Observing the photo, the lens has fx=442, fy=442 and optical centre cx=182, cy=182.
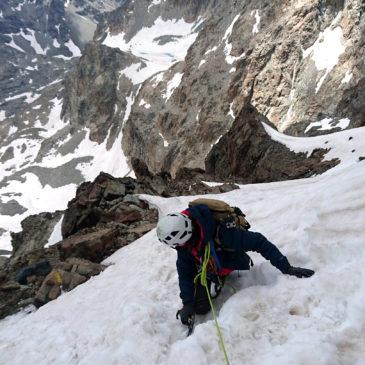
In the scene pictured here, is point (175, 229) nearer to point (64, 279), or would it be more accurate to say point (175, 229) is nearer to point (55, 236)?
point (64, 279)

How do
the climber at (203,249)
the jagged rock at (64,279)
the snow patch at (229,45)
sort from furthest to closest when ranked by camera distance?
the snow patch at (229,45)
the jagged rock at (64,279)
the climber at (203,249)

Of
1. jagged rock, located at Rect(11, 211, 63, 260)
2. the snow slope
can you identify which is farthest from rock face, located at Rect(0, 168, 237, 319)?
the snow slope

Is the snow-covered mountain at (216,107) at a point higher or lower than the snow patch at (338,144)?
higher

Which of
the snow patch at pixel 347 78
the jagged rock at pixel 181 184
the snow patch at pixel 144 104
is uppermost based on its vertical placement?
the snow patch at pixel 144 104

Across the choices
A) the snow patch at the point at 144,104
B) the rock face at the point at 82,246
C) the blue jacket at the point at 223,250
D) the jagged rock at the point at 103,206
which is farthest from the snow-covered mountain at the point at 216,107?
the blue jacket at the point at 223,250

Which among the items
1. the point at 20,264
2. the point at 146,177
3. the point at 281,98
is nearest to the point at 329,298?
the point at 20,264

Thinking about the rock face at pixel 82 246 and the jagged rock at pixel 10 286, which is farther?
the jagged rock at pixel 10 286

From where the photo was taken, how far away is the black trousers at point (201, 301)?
22.0ft

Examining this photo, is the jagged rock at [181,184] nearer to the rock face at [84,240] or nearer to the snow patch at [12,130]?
the rock face at [84,240]

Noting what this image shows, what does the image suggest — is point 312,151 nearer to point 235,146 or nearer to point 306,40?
point 235,146

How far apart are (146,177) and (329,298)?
78.8 feet

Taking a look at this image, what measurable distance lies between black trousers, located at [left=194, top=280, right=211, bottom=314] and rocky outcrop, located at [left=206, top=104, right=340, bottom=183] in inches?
636

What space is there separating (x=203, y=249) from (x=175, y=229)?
0.69 meters

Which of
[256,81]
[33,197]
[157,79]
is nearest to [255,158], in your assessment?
[256,81]
